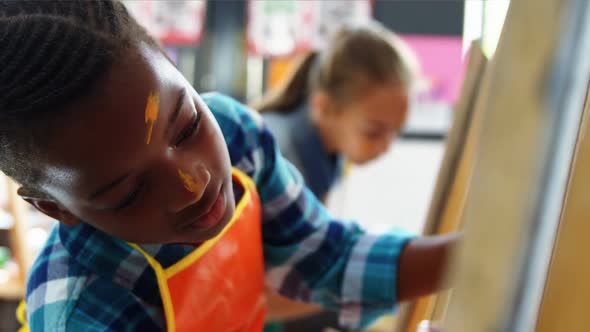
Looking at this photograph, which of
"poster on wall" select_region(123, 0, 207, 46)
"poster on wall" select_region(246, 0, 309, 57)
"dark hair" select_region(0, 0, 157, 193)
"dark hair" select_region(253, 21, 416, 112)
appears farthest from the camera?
"poster on wall" select_region(246, 0, 309, 57)

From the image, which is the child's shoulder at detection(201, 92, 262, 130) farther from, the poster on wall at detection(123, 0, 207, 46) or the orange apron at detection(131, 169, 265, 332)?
the poster on wall at detection(123, 0, 207, 46)

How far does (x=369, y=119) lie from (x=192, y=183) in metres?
0.78

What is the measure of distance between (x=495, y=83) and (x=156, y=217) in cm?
16

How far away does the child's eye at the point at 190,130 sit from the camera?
0.28m

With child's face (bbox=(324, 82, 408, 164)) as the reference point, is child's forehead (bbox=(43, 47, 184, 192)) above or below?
above

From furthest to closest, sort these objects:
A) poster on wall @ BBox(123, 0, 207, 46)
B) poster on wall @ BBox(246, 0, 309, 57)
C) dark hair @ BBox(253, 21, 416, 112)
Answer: poster on wall @ BBox(246, 0, 309, 57) < poster on wall @ BBox(123, 0, 207, 46) < dark hair @ BBox(253, 21, 416, 112)

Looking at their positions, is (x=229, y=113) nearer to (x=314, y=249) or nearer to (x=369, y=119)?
(x=314, y=249)

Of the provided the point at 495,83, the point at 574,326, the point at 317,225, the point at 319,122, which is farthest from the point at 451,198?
the point at 319,122

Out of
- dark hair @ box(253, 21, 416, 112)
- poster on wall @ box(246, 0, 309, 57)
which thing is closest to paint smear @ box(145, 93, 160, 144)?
dark hair @ box(253, 21, 416, 112)

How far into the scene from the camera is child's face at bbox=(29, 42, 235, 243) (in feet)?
0.83

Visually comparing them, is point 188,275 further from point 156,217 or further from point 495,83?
point 495,83

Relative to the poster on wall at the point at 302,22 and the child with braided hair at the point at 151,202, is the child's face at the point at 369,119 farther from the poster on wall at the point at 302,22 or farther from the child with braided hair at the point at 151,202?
the poster on wall at the point at 302,22

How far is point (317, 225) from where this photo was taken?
17.4 inches

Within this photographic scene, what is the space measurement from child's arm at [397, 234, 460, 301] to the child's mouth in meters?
0.16
